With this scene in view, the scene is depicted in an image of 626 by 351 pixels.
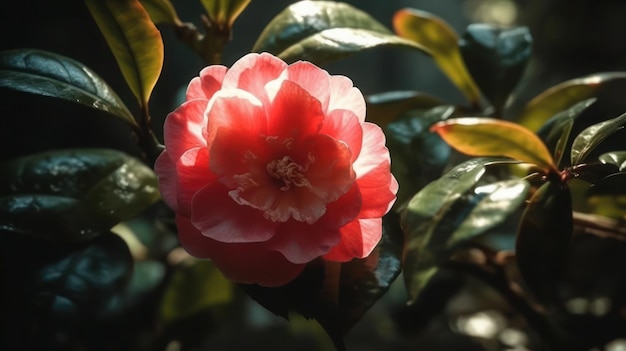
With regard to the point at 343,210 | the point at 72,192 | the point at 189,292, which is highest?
the point at 343,210

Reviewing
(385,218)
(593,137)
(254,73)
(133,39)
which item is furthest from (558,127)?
(133,39)

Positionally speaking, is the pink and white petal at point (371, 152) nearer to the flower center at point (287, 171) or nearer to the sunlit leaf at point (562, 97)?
the flower center at point (287, 171)

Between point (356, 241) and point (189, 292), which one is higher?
point (356, 241)

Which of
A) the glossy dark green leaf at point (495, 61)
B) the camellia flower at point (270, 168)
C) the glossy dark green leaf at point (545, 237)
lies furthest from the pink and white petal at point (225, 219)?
the glossy dark green leaf at point (495, 61)

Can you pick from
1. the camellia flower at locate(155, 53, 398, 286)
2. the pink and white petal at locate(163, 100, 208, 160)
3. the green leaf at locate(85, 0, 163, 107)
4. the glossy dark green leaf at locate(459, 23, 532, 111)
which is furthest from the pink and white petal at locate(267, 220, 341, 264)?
the glossy dark green leaf at locate(459, 23, 532, 111)

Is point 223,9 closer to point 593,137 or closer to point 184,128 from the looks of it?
point 184,128
